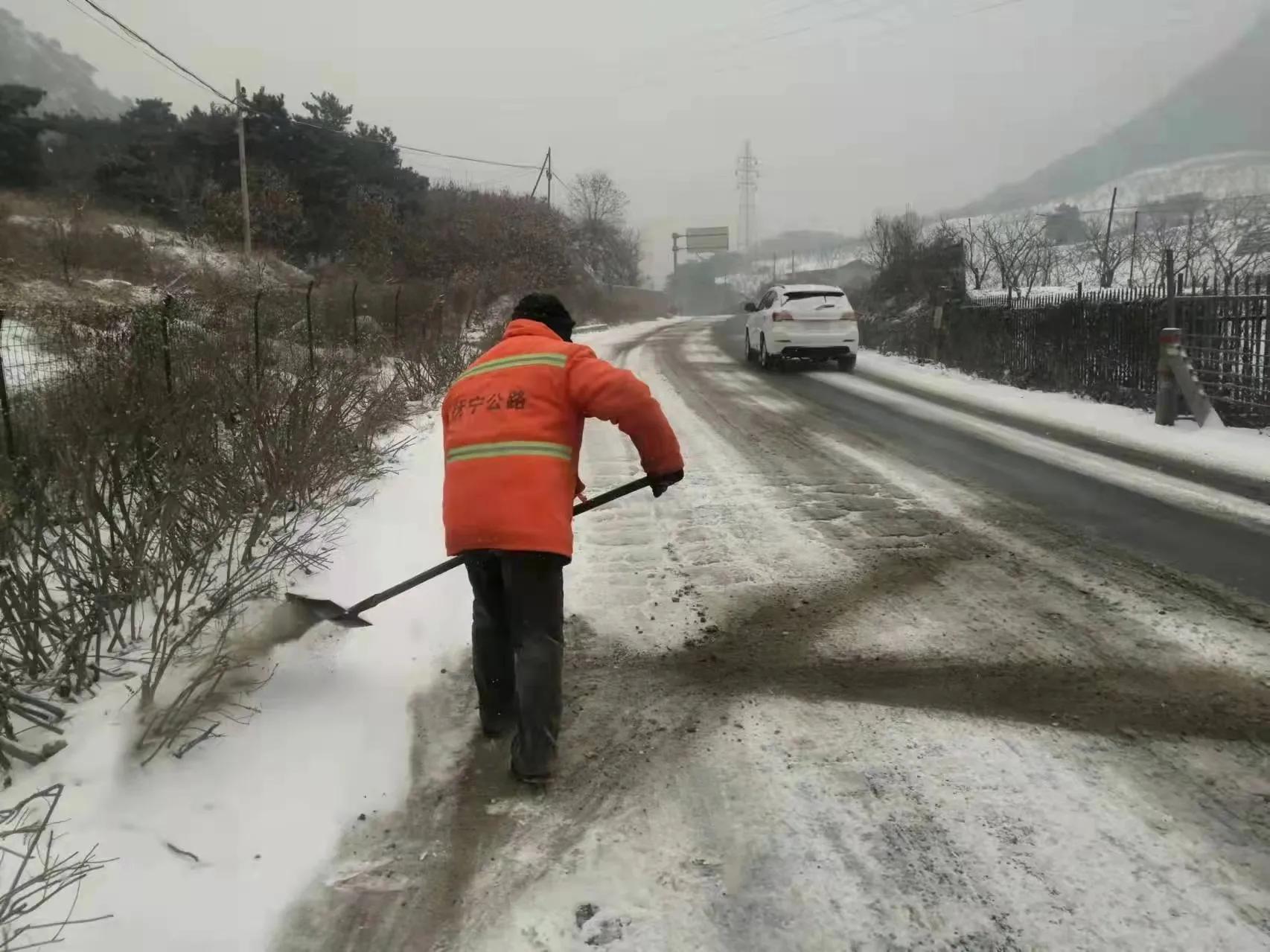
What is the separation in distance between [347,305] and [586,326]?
23.2 metres

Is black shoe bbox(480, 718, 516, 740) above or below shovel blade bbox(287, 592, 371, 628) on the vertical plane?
below

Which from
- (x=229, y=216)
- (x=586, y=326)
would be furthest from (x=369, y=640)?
(x=586, y=326)

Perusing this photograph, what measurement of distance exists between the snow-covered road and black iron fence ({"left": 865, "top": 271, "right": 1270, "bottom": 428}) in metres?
5.31

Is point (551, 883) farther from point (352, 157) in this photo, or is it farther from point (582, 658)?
point (352, 157)

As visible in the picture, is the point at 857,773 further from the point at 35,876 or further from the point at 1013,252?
the point at 1013,252

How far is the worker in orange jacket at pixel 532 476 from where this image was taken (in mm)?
2914

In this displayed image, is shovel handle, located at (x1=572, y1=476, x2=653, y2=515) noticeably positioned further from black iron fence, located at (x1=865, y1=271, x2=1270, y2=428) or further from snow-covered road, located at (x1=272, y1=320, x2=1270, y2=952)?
black iron fence, located at (x1=865, y1=271, x2=1270, y2=428)

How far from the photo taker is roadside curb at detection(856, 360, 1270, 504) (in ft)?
22.5

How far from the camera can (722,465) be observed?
26.2 feet

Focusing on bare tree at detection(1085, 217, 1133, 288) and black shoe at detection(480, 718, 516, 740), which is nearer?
black shoe at detection(480, 718, 516, 740)

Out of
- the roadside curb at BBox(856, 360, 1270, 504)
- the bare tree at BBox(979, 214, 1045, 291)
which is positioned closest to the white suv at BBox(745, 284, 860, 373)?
the roadside curb at BBox(856, 360, 1270, 504)

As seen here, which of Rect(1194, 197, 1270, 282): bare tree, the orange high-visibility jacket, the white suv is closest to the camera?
the orange high-visibility jacket

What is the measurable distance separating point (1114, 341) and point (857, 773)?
10.9m

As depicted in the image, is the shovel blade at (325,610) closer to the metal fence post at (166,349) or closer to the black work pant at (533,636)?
the black work pant at (533,636)
